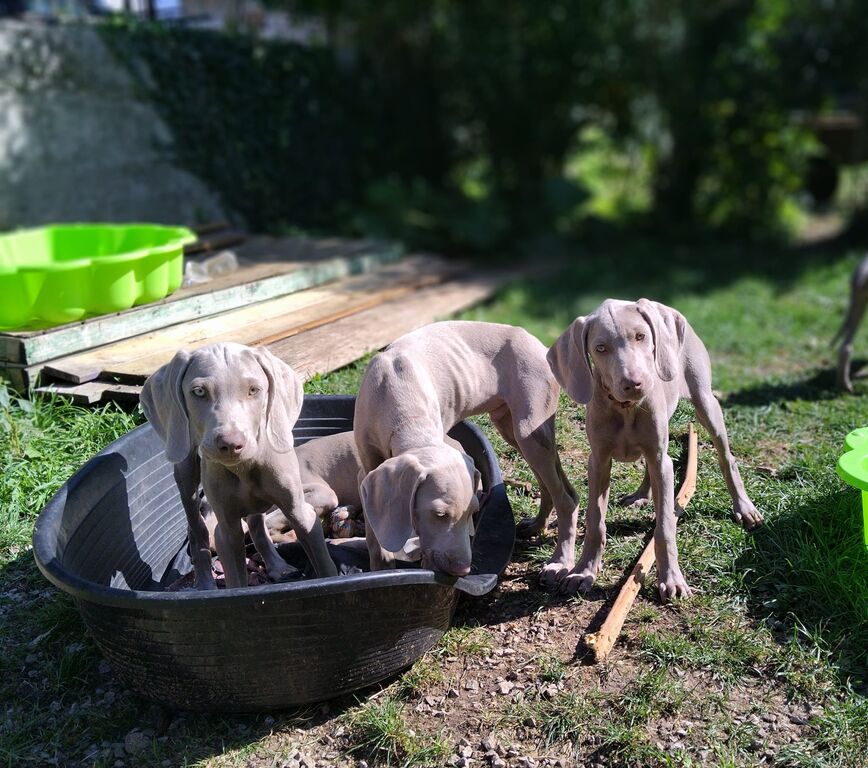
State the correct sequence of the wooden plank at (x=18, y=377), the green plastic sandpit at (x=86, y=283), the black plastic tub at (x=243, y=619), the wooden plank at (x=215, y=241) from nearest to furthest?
the black plastic tub at (x=243, y=619)
the wooden plank at (x=18, y=377)
the green plastic sandpit at (x=86, y=283)
the wooden plank at (x=215, y=241)

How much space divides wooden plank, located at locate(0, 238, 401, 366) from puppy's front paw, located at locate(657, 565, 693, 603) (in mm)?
3361

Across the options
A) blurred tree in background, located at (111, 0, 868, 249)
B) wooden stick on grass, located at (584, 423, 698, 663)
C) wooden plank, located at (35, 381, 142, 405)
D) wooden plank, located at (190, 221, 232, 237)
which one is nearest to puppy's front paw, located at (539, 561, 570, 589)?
wooden stick on grass, located at (584, 423, 698, 663)

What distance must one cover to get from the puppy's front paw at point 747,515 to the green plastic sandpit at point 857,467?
0.48 metres

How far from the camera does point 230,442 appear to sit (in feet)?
9.67

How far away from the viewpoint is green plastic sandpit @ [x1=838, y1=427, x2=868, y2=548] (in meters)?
3.37

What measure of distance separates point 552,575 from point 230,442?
1.47 meters

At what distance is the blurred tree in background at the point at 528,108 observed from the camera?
1000 centimetres

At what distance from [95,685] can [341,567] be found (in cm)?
101

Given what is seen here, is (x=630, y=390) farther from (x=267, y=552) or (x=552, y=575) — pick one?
(x=267, y=552)

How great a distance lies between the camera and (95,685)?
3406 mm

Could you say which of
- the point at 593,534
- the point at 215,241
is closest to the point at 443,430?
the point at 593,534

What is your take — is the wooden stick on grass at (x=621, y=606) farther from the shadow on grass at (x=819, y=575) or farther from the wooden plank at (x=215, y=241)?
the wooden plank at (x=215, y=241)

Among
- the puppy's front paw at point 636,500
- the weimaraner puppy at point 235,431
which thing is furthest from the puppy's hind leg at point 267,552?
the puppy's front paw at point 636,500

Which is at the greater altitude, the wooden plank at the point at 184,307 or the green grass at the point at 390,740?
the wooden plank at the point at 184,307
